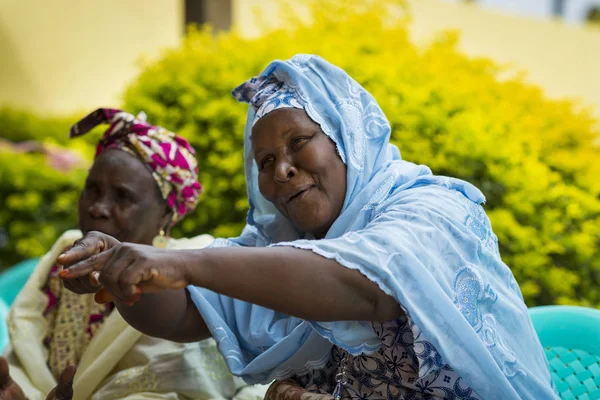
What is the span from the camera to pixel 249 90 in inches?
105

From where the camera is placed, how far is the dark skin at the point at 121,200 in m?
3.23

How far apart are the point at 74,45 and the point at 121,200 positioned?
10942 mm

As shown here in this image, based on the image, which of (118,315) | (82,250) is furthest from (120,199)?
(82,250)

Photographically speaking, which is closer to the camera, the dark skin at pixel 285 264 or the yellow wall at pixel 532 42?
the dark skin at pixel 285 264

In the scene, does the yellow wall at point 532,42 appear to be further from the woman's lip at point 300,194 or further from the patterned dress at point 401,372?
the patterned dress at point 401,372

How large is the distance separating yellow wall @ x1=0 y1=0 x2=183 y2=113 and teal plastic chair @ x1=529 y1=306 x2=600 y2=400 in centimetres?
1115

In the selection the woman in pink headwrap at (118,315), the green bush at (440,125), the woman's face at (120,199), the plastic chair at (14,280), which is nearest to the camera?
the woman in pink headwrap at (118,315)

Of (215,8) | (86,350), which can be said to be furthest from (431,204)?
(215,8)

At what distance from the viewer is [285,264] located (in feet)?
6.19

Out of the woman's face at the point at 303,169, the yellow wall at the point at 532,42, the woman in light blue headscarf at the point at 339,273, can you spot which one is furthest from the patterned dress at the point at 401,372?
the yellow wall at the point at 532,42

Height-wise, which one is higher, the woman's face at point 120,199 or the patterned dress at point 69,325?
the woman's face at point 120,199

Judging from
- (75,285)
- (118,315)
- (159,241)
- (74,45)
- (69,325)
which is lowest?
(74,45)

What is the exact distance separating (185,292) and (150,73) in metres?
3.18

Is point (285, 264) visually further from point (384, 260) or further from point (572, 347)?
point (572, 347)
